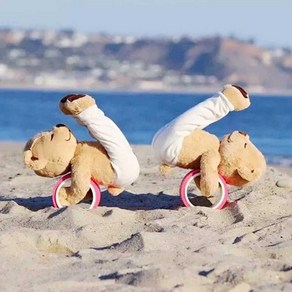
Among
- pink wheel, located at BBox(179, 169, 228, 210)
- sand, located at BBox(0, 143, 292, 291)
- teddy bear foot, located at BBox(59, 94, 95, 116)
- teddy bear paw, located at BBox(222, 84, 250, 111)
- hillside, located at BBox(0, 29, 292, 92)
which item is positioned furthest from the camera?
hillside, located at BBox(0, 29, 292, 92)

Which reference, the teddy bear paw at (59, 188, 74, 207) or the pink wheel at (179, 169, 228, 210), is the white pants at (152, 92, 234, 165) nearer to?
the pink wheel at (179, 169, 228, 210)

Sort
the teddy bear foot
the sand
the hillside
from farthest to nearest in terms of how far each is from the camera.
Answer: the hillside, the teddy bear foot, the sand

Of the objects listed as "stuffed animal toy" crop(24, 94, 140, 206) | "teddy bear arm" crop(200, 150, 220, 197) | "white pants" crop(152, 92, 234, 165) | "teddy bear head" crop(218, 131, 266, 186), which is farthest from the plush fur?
"teddy bear head" crop(218, 131, 266, 186)

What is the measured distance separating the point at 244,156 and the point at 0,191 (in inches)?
89.5

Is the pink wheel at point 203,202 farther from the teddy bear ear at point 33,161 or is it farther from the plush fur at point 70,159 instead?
the teddy bear ear at point 33,161

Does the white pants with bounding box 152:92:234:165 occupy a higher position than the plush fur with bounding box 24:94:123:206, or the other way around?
the white pants with bounding box 152:92:234:165

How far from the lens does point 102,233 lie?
6.30m

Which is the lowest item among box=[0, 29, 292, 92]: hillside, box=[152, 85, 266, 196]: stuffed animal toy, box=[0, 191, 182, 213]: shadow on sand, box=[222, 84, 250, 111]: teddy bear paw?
box=[0, 29, 292, 92]: hillside

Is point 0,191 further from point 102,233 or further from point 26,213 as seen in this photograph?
point 102,233

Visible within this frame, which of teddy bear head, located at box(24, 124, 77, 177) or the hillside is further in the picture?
the hillside

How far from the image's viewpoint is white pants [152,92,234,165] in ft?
22.9

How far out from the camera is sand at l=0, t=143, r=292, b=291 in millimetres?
5172

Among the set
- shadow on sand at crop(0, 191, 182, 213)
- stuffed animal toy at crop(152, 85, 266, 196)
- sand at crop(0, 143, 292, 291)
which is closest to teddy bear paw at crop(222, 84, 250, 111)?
stuffed animal toy at crop(152, 85, 266, 196)

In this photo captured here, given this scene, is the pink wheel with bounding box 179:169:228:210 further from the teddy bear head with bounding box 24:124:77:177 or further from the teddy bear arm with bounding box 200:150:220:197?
the teddy bear head with bounding box 24:124:77:177
